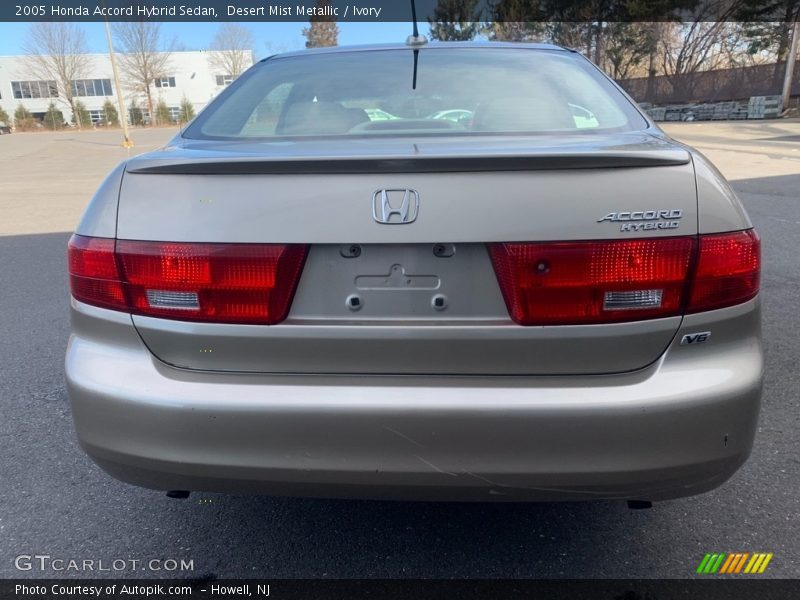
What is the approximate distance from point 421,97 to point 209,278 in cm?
121

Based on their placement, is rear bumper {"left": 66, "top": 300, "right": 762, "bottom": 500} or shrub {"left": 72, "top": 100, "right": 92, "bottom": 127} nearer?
rear bumper {"left": 66, "top": 300, "right": 762, "bottom": 500}

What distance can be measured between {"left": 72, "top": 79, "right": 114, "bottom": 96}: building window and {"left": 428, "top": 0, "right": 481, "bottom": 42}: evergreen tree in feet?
133

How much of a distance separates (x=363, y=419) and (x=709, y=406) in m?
0.82

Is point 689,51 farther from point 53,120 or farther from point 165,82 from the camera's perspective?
point 53,120

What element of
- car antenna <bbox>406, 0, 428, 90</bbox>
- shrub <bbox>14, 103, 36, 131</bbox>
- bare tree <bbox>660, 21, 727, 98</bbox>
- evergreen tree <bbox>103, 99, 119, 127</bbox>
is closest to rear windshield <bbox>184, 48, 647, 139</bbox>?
car antenna <bbox>406, 0, 428, 90</bbox>

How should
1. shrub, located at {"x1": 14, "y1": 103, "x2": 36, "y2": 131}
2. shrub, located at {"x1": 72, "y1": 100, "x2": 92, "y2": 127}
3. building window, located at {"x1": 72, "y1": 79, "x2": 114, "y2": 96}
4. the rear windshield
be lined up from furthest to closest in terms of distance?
1. building window, located at {"x1": 72, "y1": 79, "x2": 114, "y2": 96}
2. shrub, located at {"x1": 72, "y1": 100, "x2": 92, "y2": 127}
3. shrub, located at {"x1": 14, "y1": 103, "x2": 36, "y2": 131}
4. the rear windshield

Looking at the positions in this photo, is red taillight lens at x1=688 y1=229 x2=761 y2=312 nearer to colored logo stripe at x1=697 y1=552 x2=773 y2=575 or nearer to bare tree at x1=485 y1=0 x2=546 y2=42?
colored logo stripe at x1=697 y1=552 x2=773 y2=575

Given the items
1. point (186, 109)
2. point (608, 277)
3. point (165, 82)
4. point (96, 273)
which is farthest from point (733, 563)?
point (165, 82)

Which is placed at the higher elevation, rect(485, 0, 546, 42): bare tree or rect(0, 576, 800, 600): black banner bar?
rect(485, 0, 546, 42): bare tree

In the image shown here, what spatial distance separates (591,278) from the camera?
1.45 m

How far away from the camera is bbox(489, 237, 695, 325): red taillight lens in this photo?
1.45 metres

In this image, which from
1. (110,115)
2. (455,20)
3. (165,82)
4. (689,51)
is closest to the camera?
(689,51)

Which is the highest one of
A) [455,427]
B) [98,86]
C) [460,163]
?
[98,86]

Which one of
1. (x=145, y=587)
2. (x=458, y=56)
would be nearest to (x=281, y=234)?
(x=145, y=587)
